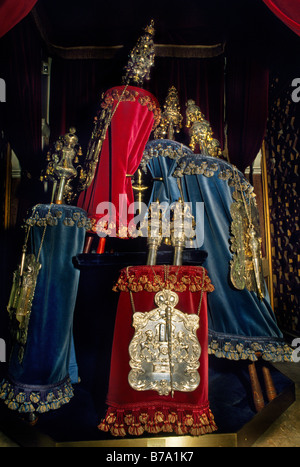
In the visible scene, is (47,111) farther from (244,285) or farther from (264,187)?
(244,285)

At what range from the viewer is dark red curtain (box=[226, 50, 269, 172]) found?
2736mm

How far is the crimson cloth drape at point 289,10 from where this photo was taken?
1.26 meters

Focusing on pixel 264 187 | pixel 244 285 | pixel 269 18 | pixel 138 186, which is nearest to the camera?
pixel 244 285

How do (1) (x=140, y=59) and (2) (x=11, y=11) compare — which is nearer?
(2) (x=11, y=11)

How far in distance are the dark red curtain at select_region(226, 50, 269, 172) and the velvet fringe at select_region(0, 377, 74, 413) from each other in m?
2.67

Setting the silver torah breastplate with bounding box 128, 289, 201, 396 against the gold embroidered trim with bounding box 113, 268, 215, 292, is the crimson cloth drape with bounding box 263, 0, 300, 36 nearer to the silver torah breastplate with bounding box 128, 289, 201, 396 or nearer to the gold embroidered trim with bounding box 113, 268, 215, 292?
the gold embroidered trim with bounding box 113, 268, 215, 292

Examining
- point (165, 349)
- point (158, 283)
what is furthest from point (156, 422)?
point (158, 283)

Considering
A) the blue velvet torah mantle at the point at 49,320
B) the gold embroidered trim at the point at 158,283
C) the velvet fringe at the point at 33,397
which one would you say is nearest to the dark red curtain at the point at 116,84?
the blue velvet torah mantle at the point at 49,320

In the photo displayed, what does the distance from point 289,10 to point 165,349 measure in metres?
1.67

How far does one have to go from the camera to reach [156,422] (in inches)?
42.0

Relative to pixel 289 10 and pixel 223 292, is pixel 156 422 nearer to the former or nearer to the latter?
pixel 223 292

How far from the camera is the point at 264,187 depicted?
3.14 m
